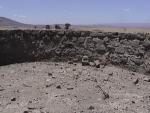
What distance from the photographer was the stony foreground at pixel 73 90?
12.4 meters

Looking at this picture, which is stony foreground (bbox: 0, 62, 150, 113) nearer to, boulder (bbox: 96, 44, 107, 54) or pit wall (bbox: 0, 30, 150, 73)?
pit wall (bbox: 0, 30, 150, 73)

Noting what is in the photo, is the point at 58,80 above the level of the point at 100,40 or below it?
below

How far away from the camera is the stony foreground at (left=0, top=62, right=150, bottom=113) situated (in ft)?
40.6

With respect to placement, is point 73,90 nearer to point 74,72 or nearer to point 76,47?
point 74,72

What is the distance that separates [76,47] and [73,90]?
5.90 meters

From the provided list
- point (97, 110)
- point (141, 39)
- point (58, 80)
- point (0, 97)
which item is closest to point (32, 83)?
point (58, 80)

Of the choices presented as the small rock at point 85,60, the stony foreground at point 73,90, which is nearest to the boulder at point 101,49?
the small rock at point 85,60

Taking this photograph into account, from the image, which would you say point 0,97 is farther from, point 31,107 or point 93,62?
point 93,62

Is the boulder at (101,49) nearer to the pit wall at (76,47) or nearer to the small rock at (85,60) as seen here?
the pit wall at (76,47)

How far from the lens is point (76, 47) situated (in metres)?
19.7

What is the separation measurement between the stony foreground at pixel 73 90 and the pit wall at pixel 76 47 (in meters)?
0.90

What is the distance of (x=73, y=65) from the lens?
1858 centimetres

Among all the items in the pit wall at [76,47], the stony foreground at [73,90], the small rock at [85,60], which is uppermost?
the pit wall at [76,47]

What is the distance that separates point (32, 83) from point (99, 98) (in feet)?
11.7
